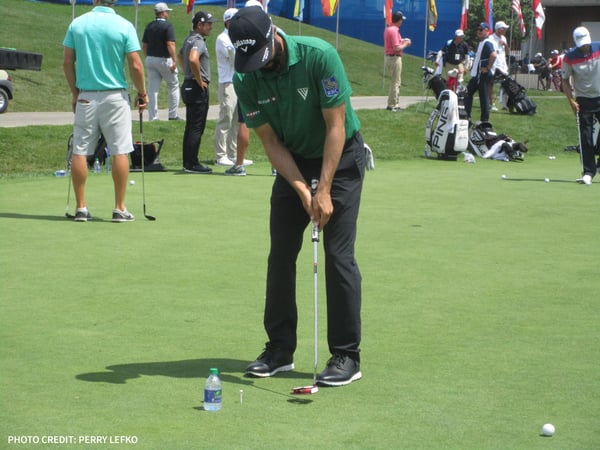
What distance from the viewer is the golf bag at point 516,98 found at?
25234mm

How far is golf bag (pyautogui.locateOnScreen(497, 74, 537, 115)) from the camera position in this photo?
993 inches

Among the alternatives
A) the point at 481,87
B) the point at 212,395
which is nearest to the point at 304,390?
the point at 212,395

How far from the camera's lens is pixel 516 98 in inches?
1000

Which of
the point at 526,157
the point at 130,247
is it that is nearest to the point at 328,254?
the point at 130,247

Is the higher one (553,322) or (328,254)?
(328,254)

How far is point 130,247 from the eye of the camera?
32.1 feet

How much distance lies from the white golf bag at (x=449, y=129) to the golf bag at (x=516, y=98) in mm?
6147

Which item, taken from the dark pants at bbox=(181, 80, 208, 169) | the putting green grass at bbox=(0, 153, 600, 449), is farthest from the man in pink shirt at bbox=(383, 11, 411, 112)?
the putting green grass at bbox=(0, 153, 600, 449)

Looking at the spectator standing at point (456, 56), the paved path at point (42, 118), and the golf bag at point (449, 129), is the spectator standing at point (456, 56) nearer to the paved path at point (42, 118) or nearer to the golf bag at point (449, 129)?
the paved path at point (42, 118)

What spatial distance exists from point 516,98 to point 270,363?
20.5 meters

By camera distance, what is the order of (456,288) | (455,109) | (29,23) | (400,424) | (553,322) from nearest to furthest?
(400,424)
(553,322)
(456,288)
(455,109)
(29,23)

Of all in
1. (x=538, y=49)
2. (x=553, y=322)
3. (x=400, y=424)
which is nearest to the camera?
(x=400, y=424)

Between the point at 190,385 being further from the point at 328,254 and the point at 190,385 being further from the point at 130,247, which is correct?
the point at 130,247

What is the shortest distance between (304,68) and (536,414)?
6.70 feet
